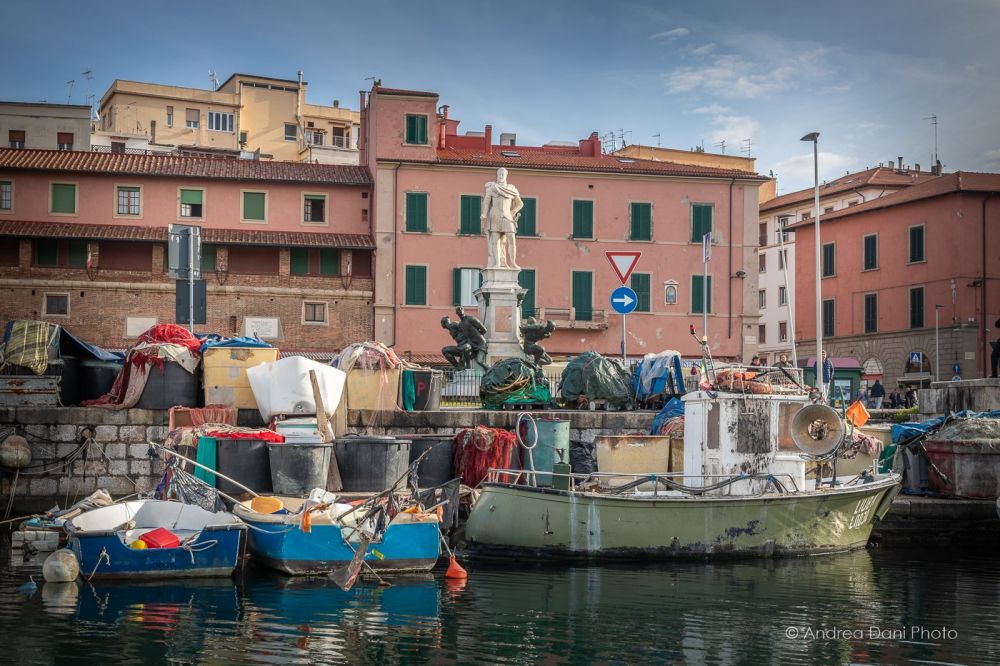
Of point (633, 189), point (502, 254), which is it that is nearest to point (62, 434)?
point (502, 254)

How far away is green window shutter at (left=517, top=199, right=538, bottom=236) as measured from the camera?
44.8 metres

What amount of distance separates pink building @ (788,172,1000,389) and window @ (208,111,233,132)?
34887mm

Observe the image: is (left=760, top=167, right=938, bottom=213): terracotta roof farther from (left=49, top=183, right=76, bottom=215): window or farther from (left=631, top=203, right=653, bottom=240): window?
(left=49, top=183, right=76, bottom=215): window

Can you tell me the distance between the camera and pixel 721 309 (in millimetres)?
45531

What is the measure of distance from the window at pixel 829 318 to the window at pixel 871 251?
2.95m

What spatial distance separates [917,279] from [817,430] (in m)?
37.3

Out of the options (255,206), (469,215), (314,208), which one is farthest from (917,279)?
(255,206)

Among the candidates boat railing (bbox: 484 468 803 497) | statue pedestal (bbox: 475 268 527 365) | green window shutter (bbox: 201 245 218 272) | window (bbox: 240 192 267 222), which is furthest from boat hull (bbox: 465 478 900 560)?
window (bbox: 240 192 267 222)

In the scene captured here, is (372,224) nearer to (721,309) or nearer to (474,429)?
(721,309)

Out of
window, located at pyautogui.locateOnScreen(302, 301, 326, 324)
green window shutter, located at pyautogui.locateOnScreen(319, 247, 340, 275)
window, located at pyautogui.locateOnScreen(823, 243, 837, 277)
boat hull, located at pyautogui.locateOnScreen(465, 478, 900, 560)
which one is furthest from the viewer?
window, located at pyautogui.locateOnScreen(823, 243, 837, 277)

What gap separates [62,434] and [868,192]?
5109 cm

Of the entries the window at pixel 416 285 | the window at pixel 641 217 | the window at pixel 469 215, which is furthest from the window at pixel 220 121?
the window at pixel 641 217

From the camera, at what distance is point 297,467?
17141 millimetres

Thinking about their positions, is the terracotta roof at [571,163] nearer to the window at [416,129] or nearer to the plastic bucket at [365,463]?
the window at [416,129]
